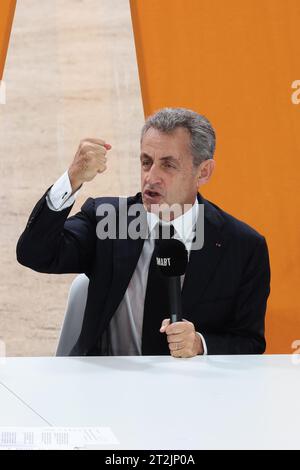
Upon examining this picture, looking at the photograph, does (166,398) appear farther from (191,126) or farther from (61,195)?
(191,126)

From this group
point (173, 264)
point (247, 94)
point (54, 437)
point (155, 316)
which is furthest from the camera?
point (247, 94)

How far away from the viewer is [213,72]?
300 centimetres

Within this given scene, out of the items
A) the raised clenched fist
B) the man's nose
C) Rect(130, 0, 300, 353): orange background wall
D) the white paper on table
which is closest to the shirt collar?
the man's nose

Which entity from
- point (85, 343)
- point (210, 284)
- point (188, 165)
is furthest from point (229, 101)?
point (85, 343)

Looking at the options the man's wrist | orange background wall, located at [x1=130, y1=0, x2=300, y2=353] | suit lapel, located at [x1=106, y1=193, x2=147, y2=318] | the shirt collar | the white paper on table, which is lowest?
the white paper on table

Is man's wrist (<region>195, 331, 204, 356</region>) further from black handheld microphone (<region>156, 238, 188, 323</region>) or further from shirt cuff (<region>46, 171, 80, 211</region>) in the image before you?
shirt cuff (<region>46, 171, 80, 211</region>)

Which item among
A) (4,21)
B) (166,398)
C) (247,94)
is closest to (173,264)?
(166,398)

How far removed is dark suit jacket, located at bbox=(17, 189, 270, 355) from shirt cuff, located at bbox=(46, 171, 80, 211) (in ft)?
0.26

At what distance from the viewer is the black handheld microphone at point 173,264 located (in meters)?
1.68

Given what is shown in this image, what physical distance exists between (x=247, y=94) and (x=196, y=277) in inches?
44.7

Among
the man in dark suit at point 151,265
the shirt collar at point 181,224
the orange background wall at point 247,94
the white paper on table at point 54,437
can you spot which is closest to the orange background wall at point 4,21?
the orange background wall at point 247,94

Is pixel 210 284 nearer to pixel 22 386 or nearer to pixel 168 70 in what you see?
pixel 22 386

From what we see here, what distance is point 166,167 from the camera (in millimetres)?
2154

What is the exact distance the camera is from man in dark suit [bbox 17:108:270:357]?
2.09m
